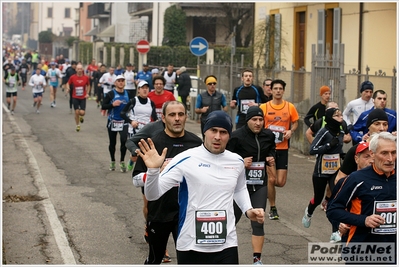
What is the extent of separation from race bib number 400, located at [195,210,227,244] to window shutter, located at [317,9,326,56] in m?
19.4

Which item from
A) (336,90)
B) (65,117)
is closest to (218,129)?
(336,90)

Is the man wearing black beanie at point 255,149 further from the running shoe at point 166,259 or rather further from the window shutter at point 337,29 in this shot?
the window shutter at point 337,29

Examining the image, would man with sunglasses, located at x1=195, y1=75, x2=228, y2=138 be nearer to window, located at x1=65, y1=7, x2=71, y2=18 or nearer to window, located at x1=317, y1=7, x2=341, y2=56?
window, located at x1=317, y1=7, x2=341, y2=56

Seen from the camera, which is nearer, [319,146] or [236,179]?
[236,179]

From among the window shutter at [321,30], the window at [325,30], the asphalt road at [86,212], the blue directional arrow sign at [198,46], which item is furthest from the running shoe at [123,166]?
the blue directional arrow sign at [198,46]

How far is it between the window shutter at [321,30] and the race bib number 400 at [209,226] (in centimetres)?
1936

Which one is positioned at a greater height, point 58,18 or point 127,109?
point 58,18

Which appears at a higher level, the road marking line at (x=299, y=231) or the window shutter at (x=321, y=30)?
the window shutter at (x=321, y=30)

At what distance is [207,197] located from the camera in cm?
587

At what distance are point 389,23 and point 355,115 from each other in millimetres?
9736

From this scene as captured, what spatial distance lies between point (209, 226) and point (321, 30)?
65.0 feet

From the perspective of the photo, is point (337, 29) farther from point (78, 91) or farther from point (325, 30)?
point (78, 91)

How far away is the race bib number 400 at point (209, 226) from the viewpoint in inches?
229

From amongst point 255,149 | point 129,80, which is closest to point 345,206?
point 255,149
